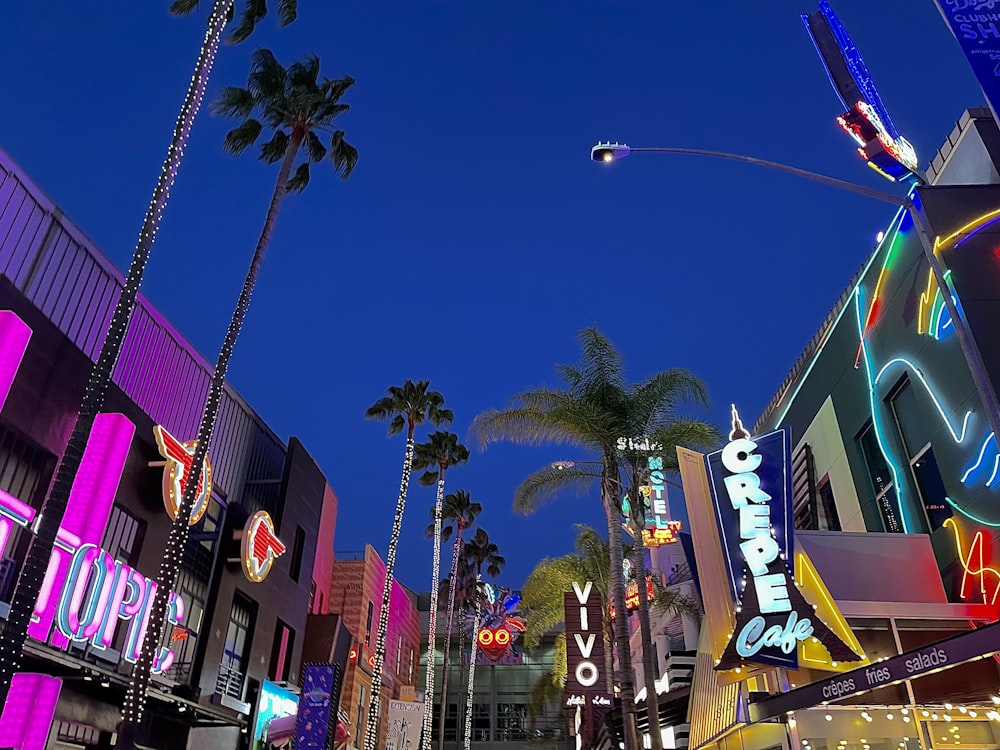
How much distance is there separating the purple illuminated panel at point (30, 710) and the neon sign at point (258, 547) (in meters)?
8.53

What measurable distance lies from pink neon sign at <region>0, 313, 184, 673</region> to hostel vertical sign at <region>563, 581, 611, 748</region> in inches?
713

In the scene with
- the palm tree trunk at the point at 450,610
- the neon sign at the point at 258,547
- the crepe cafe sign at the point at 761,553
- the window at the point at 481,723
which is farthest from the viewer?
the window at the point at 481,723

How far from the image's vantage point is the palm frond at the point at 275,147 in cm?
2286

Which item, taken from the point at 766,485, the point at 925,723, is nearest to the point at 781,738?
the point at 925,723

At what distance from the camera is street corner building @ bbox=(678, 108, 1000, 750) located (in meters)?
13.7

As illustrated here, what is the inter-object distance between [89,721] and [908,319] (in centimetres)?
2215

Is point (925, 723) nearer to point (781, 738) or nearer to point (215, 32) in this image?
point (781, 738)

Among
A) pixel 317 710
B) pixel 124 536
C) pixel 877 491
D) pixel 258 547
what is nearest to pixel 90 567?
pixel 124 536

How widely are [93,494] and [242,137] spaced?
1122 centimetres

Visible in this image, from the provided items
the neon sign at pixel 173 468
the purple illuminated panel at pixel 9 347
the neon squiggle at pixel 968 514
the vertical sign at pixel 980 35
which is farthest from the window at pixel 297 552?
the vertical sign at pixel 980 35

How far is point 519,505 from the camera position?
25.2 m

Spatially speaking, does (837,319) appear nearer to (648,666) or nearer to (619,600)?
(619,600)

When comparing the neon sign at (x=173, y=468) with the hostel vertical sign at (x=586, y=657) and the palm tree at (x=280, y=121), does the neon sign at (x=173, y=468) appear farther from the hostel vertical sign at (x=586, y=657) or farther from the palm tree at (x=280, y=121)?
the hostel vertical sign at (x=586, y=657)

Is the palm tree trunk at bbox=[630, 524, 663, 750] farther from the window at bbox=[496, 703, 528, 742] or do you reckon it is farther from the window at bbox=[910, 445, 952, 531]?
the window at bbox=[496, 703, 528, 742]
